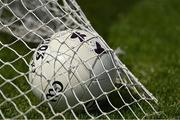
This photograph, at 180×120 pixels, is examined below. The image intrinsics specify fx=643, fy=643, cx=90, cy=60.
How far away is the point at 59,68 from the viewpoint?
184 inches

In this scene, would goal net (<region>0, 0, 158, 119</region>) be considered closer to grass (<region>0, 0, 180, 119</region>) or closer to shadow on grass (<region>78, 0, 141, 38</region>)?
grass (<region>0, 0, 180, 119</region>)

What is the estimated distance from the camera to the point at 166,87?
5.82 metres

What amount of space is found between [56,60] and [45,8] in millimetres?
533

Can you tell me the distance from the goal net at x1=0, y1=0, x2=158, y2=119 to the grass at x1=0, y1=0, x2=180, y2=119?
0.06 ft

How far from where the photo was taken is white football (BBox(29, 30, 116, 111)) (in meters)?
4.64

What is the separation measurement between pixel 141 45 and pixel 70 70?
11.0 ft

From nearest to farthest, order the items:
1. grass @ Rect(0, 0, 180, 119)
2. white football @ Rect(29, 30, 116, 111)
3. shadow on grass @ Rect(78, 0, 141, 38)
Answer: white football @ Rect(29, 30, 116, 111), grass @ Rect(0, 0, 180, 119), shadow on grass @ Rect(78, 0, 141, 38)

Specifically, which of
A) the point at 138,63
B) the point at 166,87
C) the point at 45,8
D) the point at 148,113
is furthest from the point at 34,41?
the point at 138,63

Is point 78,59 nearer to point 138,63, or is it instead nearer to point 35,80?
point 35,80

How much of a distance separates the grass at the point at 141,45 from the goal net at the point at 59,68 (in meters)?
0.02

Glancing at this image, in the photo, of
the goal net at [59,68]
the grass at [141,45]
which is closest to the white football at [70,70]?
the goal net at [59,68]

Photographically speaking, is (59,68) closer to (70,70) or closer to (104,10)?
(70,70)

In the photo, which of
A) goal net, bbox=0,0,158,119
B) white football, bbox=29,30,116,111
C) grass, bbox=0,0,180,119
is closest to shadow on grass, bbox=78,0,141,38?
grass, bbox=0,0,180,119

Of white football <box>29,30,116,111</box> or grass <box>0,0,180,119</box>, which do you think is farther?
grass <box>0,0,180,119</box>
